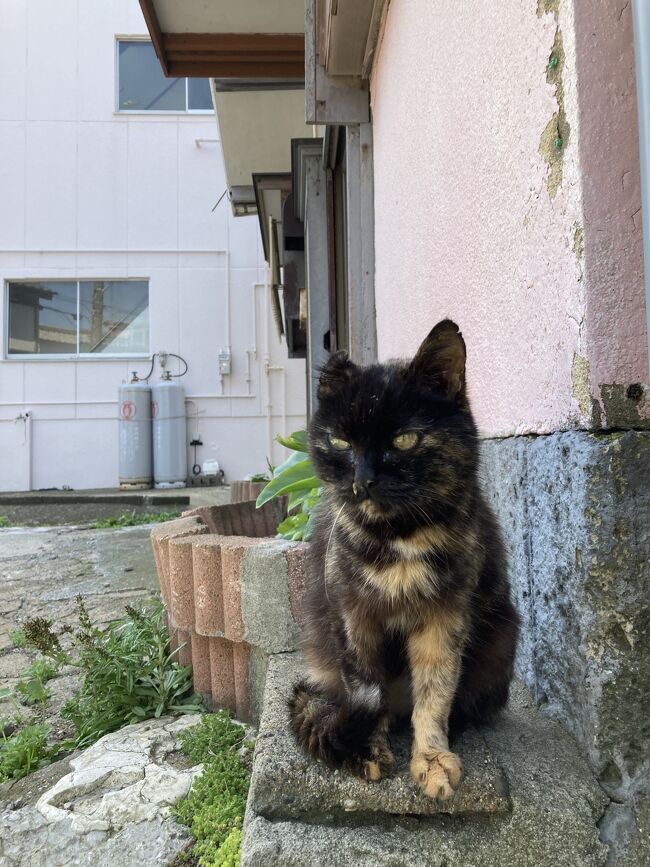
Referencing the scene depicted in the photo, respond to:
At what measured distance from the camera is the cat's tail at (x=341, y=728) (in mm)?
1177

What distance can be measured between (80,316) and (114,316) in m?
0.55

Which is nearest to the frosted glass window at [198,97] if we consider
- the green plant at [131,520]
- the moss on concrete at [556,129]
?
the green plant at [131,520]

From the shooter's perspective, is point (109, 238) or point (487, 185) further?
point (109, 238)

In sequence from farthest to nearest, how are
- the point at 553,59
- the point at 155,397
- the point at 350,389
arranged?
the point at 155,397
the point at 350,389
the point at 553,59

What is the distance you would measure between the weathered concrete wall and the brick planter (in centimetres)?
85

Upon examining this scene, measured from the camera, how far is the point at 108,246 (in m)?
9.98

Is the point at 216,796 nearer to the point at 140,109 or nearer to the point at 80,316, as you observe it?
the point at 80,316

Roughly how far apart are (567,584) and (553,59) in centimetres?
101

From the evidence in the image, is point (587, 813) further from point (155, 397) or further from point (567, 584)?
point (155, 397)

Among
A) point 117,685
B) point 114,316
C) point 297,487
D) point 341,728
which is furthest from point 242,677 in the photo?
point 114,316

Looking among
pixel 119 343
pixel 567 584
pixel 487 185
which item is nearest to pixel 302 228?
pixel 487 185

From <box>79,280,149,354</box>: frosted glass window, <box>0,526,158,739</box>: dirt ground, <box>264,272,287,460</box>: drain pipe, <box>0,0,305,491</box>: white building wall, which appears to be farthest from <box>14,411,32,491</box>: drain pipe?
<box>264,272,287,460</box>: drain pipe

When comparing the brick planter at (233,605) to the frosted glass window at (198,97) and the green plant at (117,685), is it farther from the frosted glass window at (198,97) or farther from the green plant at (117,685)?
the frosted glass window at (198,97)

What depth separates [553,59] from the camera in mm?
1162
